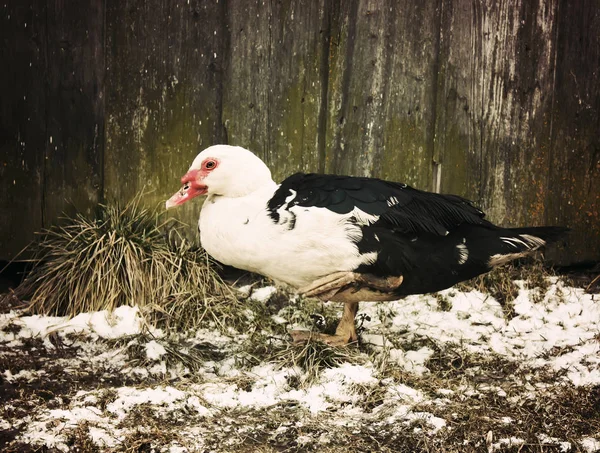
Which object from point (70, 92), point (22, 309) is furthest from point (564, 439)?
point (70, 92)

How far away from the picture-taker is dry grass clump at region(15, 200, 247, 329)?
168 inches

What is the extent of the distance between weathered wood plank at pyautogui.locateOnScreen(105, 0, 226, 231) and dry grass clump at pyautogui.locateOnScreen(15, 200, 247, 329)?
29 cm

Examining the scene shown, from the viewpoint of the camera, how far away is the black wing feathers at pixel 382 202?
353 cm

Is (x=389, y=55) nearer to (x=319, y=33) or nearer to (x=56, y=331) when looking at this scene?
(x=319, y=33)

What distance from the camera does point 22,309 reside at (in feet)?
14.3

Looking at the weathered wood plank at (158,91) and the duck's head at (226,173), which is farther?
the weathered wood plank at (158,91)

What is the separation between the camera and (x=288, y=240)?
11.4ft

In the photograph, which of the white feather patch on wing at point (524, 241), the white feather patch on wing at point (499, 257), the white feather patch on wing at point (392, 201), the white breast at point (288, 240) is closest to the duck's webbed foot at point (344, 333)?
the white breast at point (288, 240)

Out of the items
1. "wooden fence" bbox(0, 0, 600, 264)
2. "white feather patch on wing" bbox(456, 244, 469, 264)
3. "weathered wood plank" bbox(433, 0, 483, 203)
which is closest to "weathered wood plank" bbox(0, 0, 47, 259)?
"wooden fence" bbox(0, 0, 600, 264)

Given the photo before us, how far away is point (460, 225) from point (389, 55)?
149 cm

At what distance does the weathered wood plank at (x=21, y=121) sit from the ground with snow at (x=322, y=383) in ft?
1.85

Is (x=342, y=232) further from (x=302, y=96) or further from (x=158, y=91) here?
(x=158, y=91)

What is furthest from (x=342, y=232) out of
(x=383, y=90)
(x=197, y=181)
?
(x=383, y=90)

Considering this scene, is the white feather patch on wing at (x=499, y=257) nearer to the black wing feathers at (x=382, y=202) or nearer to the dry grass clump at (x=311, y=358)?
the black wing feathers at (x=382, y=202)
